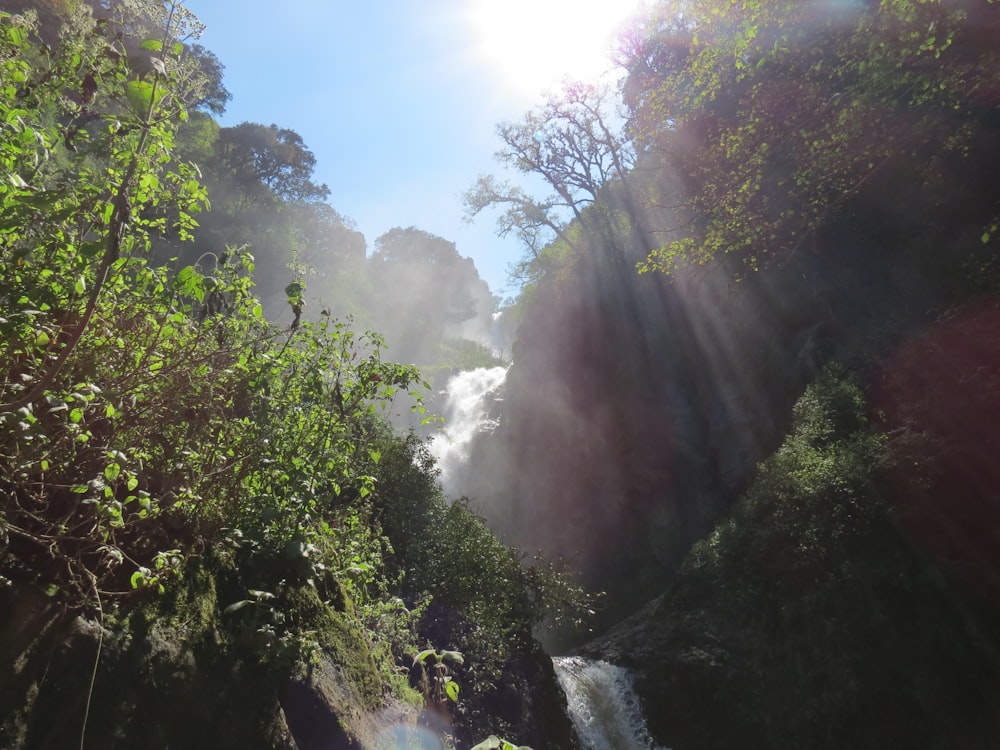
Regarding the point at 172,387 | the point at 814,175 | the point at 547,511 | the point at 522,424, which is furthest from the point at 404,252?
the point at 172,387

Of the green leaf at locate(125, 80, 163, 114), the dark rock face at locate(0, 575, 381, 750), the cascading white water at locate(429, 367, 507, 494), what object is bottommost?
the dark rock face at locate(0, 575, 381, 750)

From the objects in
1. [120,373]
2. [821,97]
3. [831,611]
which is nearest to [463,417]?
[831,611]

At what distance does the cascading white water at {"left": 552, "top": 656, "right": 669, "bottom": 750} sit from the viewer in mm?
9734

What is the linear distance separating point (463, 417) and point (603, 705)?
22.1m

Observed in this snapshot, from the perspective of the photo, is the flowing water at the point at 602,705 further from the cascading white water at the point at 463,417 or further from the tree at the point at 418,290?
the tree at the point at 418,290

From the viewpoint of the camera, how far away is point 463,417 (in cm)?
3183

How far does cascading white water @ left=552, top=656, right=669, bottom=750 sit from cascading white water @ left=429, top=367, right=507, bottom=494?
15048mm

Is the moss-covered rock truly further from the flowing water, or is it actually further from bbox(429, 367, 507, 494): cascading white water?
bbox(429, 367, 507, 494): cascading white water

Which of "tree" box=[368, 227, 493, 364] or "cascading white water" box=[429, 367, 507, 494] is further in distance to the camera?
"tree" box=[368, 227, 493, 364]

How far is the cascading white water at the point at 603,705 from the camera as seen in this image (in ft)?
31.9

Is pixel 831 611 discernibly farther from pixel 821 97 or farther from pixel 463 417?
pixel 463 417

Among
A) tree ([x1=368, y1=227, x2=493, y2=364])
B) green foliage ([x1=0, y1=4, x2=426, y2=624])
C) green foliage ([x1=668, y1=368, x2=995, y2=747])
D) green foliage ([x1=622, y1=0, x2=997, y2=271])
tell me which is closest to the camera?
green foliage ([x1=0, y1=4, x2=426, y2=624])

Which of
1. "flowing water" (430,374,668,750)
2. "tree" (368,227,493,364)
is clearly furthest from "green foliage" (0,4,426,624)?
"tree" (368,227,493,364)

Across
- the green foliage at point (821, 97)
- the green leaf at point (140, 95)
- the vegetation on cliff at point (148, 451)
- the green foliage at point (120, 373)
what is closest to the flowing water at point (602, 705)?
the vegetation on cliff at point (148, 451)
